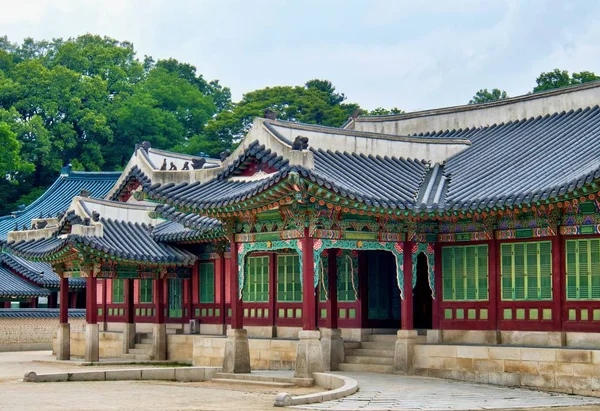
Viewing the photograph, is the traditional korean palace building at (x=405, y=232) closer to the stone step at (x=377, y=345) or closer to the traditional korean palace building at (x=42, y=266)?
the stone step at (x=377, y=345)

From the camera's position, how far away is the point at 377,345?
98.0ft

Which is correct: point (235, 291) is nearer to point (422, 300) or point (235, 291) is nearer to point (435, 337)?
point (435, 337)

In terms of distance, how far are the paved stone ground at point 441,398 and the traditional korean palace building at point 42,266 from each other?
26486 mm

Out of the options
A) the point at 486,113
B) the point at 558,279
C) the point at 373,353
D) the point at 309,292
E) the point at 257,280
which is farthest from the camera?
the point at 257,280

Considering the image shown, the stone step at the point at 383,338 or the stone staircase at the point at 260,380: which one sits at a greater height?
the stone step at the point at 383,338

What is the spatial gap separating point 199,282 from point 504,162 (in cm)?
1362

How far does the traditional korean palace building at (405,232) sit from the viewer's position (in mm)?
25609

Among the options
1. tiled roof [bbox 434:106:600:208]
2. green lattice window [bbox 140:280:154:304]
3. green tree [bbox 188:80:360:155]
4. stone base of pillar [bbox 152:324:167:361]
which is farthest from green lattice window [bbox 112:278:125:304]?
green tree [bbox 188:80:360:155]

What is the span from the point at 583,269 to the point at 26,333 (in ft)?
106

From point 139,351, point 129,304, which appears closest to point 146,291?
point 129,304

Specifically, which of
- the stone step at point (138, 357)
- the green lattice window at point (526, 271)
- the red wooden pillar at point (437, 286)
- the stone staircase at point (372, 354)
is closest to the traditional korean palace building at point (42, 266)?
the stone step at point (138, 357)

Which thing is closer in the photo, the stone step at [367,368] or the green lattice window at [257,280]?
the stone step at [367,368]

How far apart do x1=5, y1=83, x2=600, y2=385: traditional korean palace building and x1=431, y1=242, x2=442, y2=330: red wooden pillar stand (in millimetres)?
29

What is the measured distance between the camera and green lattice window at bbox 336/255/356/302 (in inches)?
1219
